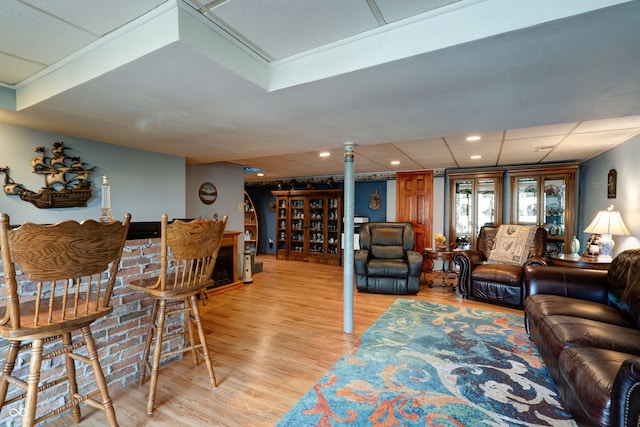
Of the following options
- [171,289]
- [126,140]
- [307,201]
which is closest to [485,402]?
[171,289]

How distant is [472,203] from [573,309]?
355cm

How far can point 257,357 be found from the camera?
250 centimetres

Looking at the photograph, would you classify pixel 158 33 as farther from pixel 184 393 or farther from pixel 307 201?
pixel 307 201

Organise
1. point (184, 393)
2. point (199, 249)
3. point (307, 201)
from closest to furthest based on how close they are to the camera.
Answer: point (199, 249) < point (184, 393) < point (307, 201)

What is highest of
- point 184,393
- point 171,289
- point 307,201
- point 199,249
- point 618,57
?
point 618,57

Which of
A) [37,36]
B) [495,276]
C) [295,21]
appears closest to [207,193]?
[37,36]

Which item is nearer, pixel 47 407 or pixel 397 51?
pixel 397 51

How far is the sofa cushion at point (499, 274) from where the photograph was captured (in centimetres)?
379

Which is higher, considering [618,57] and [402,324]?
[618,57]

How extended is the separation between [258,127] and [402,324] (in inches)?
99.2

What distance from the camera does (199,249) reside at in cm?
184

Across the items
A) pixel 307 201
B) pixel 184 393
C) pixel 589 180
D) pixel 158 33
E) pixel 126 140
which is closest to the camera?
pixel 158 33

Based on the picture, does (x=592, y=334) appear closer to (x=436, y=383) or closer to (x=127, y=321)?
(x=436, y=383)

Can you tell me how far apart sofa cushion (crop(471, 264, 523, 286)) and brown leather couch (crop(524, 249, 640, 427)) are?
3.75 ft
